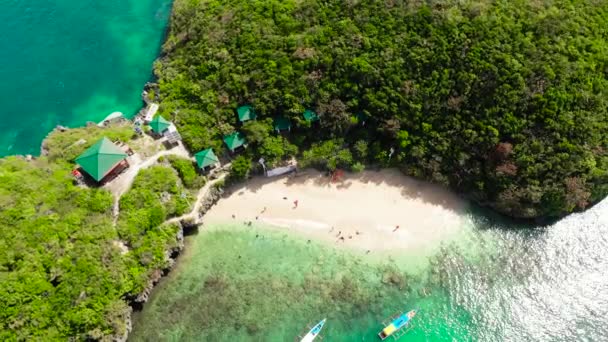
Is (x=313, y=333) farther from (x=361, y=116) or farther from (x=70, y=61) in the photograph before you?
(x=70, y=61)

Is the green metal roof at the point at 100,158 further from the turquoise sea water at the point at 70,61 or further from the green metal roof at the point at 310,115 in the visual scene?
the green metal roof at the point at 310,115

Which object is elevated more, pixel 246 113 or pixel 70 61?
pixel 70 61

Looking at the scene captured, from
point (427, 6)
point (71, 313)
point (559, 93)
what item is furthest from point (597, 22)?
point (71, 313)

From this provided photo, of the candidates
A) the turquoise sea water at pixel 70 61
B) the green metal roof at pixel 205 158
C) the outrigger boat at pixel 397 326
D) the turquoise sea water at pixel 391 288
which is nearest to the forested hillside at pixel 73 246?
the green metal roof at pixel 205 158

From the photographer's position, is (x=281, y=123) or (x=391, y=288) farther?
(x=281, y=123)

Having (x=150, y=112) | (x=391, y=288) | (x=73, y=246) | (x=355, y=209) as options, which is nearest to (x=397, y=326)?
(x=391, y=288)

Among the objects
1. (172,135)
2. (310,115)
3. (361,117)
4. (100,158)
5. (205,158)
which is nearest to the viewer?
(100,158)
